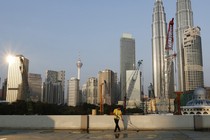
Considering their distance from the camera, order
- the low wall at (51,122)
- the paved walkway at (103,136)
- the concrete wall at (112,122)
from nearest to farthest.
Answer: the paved walkway at (103,136) < the concrete wall at (112,122) < the low wall at (51,122)

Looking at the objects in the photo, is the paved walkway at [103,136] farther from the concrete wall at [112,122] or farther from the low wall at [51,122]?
the low wall at [51,122]

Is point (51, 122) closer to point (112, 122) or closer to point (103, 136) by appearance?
point (112, 122)

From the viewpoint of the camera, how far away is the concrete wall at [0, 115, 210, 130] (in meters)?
22.0

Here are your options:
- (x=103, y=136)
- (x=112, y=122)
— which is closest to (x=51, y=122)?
(x=112, y=122)

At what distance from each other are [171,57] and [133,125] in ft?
549

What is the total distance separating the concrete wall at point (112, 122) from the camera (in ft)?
72.0

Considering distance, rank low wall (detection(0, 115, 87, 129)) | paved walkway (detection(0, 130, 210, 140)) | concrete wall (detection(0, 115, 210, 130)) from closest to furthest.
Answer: paved walkway (detection(0, 130, 210, 140)) → concrete wall (detection(0, 115, 210, 130)) → low wall (detection(0, 115, 87, 129))

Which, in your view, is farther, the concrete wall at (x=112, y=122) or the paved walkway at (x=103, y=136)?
the concrete wall at (x=112, y=122)

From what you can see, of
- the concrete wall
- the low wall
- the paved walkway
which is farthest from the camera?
the low wall

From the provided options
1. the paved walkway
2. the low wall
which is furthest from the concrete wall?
the paved walkway

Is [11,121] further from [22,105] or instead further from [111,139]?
[22,105]

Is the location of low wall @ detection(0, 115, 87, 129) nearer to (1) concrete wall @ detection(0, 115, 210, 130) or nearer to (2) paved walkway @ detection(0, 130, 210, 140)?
(1) concrete wall @ detection(0, 115, 210, 130)

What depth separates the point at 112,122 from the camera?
22141 millimetres

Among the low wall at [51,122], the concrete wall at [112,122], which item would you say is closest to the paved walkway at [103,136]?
the concrete wall at [112,122]
